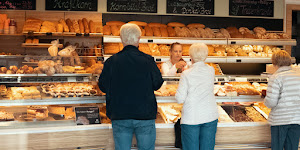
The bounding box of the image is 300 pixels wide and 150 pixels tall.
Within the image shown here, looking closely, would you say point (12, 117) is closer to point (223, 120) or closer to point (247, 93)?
point (223, 120)

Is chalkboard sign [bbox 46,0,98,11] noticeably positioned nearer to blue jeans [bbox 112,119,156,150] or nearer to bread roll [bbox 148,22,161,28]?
bread roll [bbox 148,22,161,28]

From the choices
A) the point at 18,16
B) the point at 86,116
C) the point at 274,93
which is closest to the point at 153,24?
the point at 18,16

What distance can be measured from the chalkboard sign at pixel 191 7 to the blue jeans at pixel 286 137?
3284mm

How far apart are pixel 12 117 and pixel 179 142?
1.65 metres

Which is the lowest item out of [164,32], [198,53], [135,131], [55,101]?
[135,131]

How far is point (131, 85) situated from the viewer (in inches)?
98.9

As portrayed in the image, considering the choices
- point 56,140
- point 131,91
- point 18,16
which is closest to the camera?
point 131,91

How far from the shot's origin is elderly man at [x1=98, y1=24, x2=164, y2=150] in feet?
8.25

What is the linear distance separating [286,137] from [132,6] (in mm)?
3550

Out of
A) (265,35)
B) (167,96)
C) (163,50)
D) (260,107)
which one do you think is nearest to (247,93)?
(260,107)

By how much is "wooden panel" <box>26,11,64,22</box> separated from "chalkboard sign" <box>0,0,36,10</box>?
0.11 meters

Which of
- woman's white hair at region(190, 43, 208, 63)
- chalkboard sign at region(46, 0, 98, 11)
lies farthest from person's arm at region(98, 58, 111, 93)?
chalkboard sign at region(46, 0, 98, 11)

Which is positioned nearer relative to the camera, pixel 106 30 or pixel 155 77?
pixel 155 77

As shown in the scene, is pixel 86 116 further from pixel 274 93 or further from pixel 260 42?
pixel 260 42
